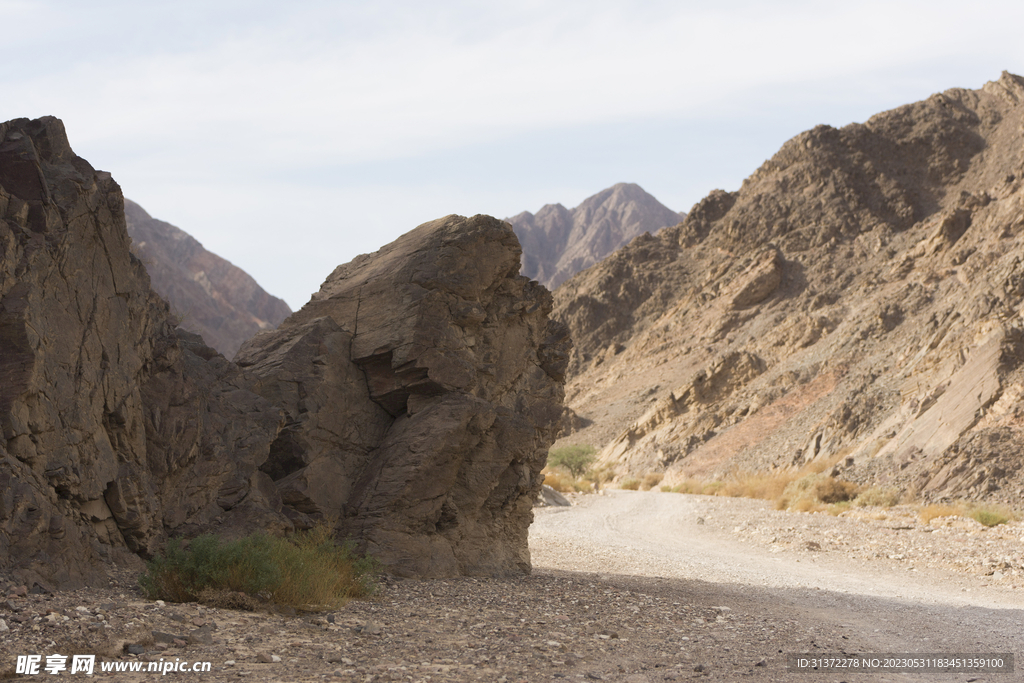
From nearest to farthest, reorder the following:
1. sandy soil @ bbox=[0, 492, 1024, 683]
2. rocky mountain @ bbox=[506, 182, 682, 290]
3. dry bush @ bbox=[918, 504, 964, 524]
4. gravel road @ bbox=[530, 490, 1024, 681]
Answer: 1. sandy soil @ bbox=[0, 492, 1024, 683]
2. gravel road @ bbox=[530, 490, 1024, 681]
3. dry bush @ bbox=[918, 504, 964, 524]
4. rocky mountain @ bbox=[506, 182, 682, 290]

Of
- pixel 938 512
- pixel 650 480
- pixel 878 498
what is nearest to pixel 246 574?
pixel 938 512

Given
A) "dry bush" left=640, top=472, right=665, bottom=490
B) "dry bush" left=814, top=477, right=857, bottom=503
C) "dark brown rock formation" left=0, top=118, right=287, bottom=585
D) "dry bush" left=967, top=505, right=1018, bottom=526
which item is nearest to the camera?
"dark brown rock formation" left=0, top=118, right=287, bottom=585

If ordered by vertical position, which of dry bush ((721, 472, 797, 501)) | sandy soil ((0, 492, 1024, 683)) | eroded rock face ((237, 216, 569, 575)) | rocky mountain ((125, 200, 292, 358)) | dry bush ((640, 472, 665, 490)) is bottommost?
dry bush ((640, 472, 665, 490))

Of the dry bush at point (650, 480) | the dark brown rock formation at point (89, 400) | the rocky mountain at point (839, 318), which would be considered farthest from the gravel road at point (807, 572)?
the dry bush at point (650, 480)

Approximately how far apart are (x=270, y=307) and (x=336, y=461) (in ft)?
405

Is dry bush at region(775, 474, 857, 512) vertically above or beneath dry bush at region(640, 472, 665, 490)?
above

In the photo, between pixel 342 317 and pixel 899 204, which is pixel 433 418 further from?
pixel 899 204

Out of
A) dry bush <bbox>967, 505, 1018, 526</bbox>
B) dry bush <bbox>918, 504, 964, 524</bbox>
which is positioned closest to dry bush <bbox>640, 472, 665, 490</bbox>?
dry bush <bbox>918, 504, 964, 524</bbox>

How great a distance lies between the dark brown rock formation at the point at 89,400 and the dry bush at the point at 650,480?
1370 inches

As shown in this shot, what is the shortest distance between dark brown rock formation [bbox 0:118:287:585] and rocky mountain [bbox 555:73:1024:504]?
2191cm

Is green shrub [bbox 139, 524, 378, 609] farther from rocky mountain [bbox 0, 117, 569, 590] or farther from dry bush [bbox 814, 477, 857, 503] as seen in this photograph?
dry bush [bbox 814, 477, 857, 503]

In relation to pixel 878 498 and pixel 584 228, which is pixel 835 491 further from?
pixel 584 228

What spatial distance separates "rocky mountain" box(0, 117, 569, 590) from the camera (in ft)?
25.7

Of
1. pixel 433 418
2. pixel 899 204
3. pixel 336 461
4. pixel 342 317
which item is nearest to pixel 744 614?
pixel 433 418
